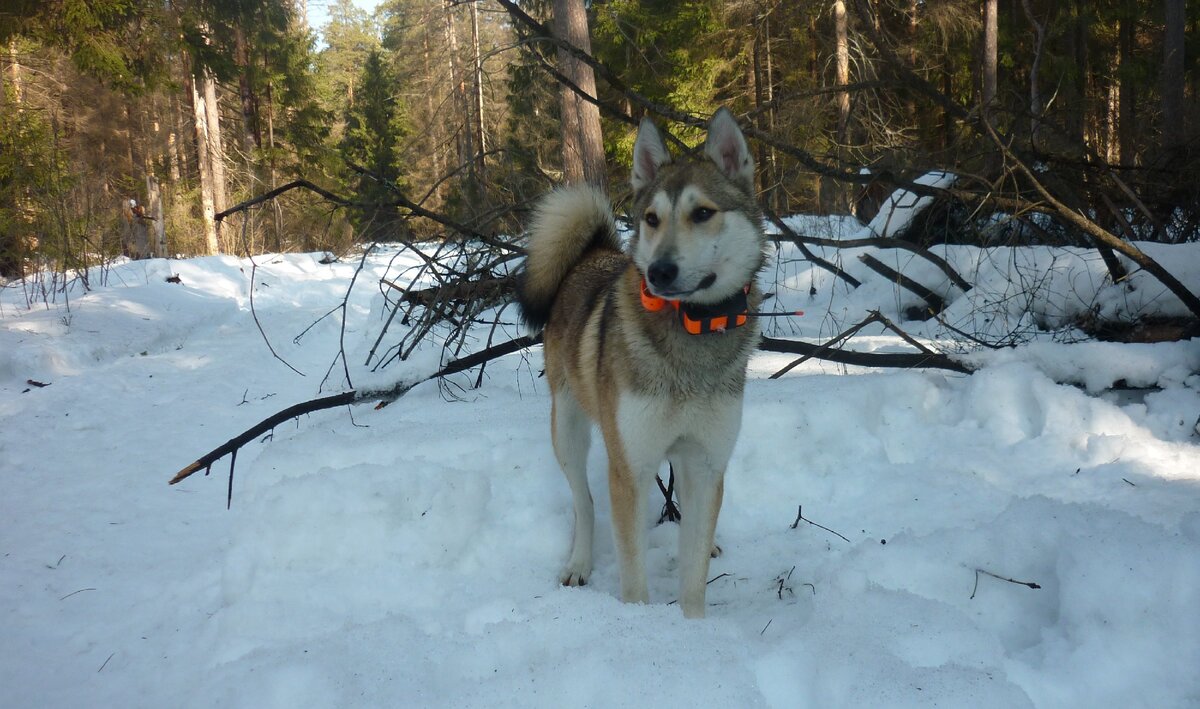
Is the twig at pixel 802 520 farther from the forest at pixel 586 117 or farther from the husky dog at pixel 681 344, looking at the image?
the forest at pixel 586 117

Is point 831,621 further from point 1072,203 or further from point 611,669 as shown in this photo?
point 1072,203

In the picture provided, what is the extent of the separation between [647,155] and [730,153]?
37cm

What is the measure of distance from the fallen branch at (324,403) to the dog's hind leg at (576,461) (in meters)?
1.13

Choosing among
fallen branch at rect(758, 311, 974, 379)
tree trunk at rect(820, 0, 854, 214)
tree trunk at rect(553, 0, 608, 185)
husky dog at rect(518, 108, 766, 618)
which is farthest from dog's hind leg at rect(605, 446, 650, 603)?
tree trunk at rect(553, 0, 608, 185)

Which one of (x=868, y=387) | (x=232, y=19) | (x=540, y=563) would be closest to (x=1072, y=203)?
(x=868, y=387)

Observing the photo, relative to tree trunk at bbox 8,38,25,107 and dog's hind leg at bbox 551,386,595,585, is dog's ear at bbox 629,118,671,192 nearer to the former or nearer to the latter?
dog's hind leg at bbox 551,386,595,585

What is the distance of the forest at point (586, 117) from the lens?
467 cm

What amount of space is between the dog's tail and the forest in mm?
491

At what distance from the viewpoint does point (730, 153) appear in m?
2.86

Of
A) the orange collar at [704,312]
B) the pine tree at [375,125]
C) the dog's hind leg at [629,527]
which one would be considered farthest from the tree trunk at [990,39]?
the pine tree at [375,125]

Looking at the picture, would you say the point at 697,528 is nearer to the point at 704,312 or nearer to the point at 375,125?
the point at 704,312

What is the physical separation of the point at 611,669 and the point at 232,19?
2242 centimetres

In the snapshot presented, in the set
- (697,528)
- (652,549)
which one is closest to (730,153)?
(697,528)

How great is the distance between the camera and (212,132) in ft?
67.9
